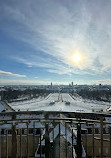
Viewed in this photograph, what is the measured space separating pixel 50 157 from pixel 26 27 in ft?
11.8

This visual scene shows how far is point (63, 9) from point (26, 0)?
3.06 ft

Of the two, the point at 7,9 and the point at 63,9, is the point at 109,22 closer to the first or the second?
the point at 63,9

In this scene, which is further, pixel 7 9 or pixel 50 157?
pixel 7 9

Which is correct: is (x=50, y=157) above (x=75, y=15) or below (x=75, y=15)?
below

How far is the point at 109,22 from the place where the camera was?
10.2 feet

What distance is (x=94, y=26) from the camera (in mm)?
3379

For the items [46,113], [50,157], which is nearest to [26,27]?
[46,113]

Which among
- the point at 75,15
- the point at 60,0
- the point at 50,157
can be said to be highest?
the point at 60,0

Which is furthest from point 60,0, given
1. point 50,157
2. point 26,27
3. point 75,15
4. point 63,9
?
point 50,157

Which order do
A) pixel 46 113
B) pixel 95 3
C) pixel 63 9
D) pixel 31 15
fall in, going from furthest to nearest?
pixel 31 15, pixel 63 9, pixel 95 3, pixel 46 113

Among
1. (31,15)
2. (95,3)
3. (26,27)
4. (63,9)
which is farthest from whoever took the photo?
(26,27)

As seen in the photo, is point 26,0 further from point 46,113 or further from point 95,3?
point 46,113

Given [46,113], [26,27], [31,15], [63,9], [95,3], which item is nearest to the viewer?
[46,113]

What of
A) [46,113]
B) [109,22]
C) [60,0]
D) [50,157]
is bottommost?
[50,157]
